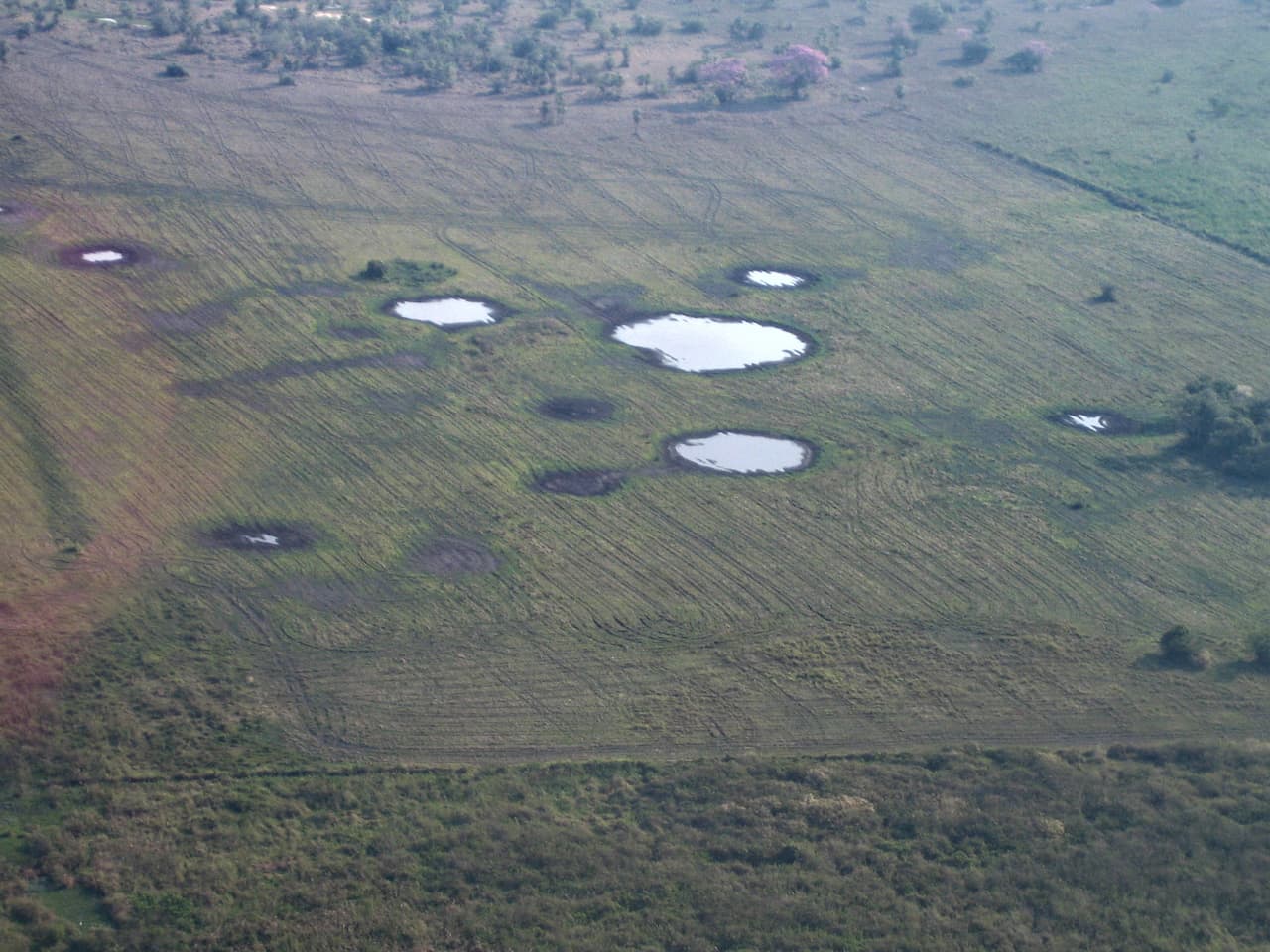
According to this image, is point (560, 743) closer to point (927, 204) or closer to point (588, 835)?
point (588, 835)

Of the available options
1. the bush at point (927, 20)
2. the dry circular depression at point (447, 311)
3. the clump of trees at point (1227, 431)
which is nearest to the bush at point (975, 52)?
the bush at point (927, 20)

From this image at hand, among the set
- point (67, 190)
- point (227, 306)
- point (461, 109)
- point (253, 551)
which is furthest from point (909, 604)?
point (461, 109)

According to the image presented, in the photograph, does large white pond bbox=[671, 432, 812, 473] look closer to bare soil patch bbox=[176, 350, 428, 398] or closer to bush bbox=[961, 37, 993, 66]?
bare soil patch bbox=[176, 350, 428, 398]

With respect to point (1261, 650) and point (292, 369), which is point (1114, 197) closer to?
point (1261, 650)

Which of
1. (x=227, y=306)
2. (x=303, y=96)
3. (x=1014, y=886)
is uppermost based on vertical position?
(x=303, y=96)

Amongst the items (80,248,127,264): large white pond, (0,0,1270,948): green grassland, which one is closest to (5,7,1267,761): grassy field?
(0,0,1270,948): green grassland
